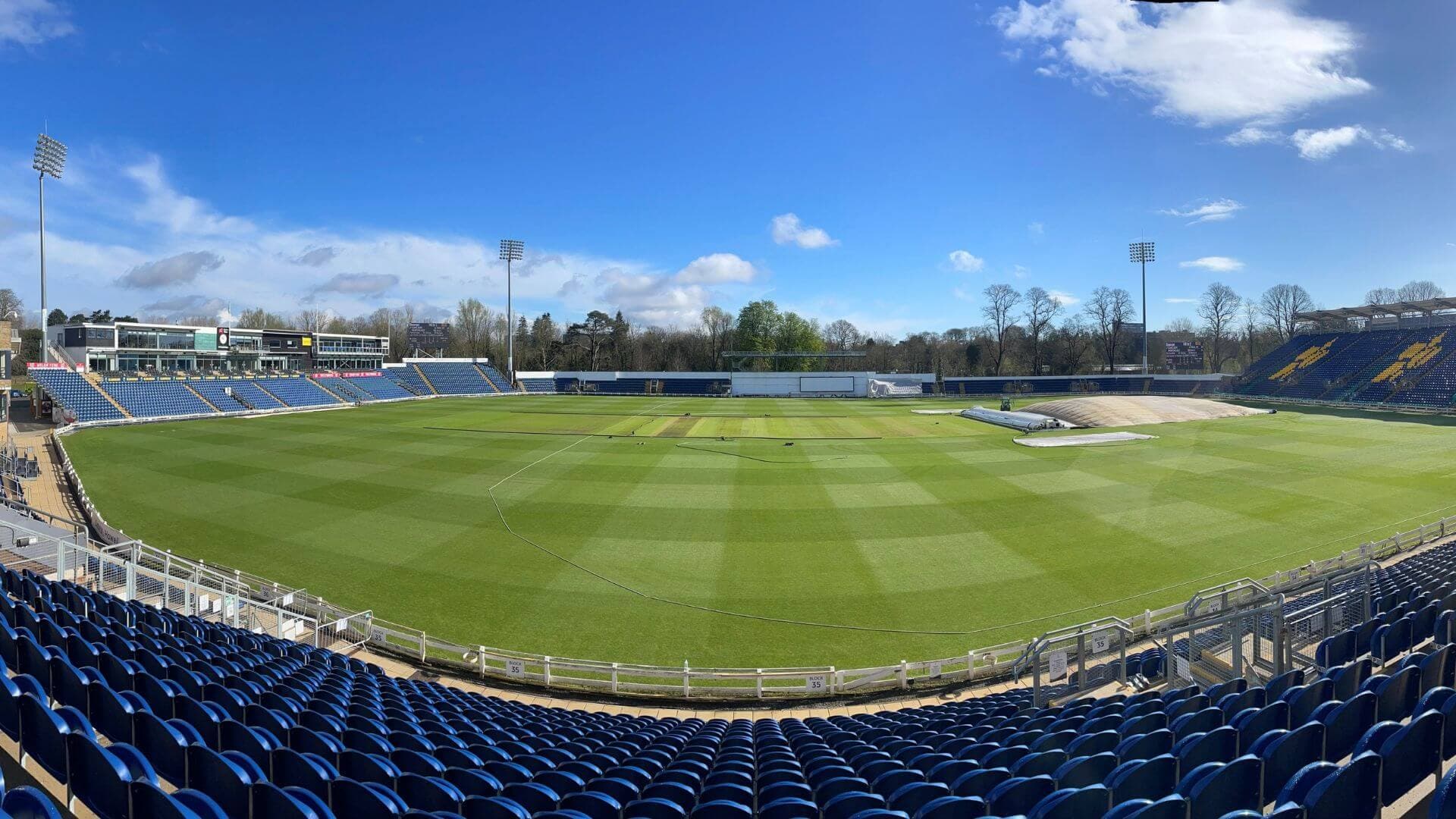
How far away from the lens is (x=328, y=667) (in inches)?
398

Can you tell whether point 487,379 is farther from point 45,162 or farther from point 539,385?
point 45,162

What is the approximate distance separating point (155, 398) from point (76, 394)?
553cm

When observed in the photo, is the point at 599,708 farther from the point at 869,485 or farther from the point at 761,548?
the point at 869,485

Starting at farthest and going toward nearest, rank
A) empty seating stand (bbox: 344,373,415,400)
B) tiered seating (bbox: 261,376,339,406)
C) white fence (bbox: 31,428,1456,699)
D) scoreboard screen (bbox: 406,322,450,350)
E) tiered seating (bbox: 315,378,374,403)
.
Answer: scoreboard screen (bbox: 406,322,450,350) < empty seating stand (bbox: 344,373,415,400) < tiered seating (bbox: 315,378,374,403) < tiered seating (bbox: 261,376,339,406) < white fence (bbox: 31,428,1456,699)

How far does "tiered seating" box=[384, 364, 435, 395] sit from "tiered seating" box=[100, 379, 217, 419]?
27486 millimetres

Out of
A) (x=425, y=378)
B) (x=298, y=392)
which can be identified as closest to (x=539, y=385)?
(x=425, y=378)

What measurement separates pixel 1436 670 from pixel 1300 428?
5122cm

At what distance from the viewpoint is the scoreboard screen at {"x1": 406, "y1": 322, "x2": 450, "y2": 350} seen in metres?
95.5

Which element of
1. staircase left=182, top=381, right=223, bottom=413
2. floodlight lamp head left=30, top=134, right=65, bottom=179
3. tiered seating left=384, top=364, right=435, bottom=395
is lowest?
staircase left=182, top=381, right=223, bottom=413

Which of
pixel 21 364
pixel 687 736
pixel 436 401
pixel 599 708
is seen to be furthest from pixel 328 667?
pixel 21 364

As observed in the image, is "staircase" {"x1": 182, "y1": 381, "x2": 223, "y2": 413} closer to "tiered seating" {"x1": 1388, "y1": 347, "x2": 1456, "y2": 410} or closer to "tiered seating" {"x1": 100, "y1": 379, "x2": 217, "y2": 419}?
"tiered seating" {"x1": 100, "y1": 379, "x2": 217, "y2": 419}

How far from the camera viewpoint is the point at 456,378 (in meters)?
94.9

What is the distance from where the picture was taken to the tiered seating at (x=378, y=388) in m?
80.6

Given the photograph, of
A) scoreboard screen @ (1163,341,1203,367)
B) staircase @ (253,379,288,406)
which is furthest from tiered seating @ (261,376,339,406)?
scoreboard screen @ (1163,341,1203,367)
